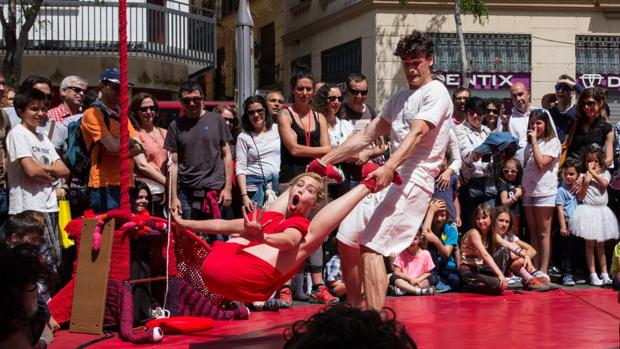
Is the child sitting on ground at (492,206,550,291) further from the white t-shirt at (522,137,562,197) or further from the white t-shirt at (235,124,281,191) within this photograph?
the white t-shirt at (235,124,281,191)

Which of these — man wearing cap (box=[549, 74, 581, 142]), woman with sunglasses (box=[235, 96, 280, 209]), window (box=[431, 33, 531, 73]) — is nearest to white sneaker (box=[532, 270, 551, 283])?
man wearing cap (box=[549, 74, 581, 142])

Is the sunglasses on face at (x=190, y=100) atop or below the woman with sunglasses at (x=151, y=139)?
atop

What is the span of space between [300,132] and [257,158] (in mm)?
431

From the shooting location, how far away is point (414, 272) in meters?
9.77

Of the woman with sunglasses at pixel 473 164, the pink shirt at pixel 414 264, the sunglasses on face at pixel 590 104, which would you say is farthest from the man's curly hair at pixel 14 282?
the sunglasses on face at pixel 590 104

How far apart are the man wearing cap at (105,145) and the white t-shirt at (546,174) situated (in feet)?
14.0

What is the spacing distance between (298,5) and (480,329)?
21.7 metres

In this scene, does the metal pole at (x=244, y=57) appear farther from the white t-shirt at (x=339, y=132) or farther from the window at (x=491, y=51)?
the window at (x=491, y=51)

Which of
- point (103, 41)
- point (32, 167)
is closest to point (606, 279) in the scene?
point (32, 167)

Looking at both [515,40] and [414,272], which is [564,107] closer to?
[414,272]

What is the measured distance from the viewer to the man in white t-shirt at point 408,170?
6531 mm

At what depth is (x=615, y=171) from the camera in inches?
420

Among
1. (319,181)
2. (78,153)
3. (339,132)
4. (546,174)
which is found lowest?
(546,174)

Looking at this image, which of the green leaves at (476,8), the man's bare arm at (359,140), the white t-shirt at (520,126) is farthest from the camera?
the green leaves at (476,8)
